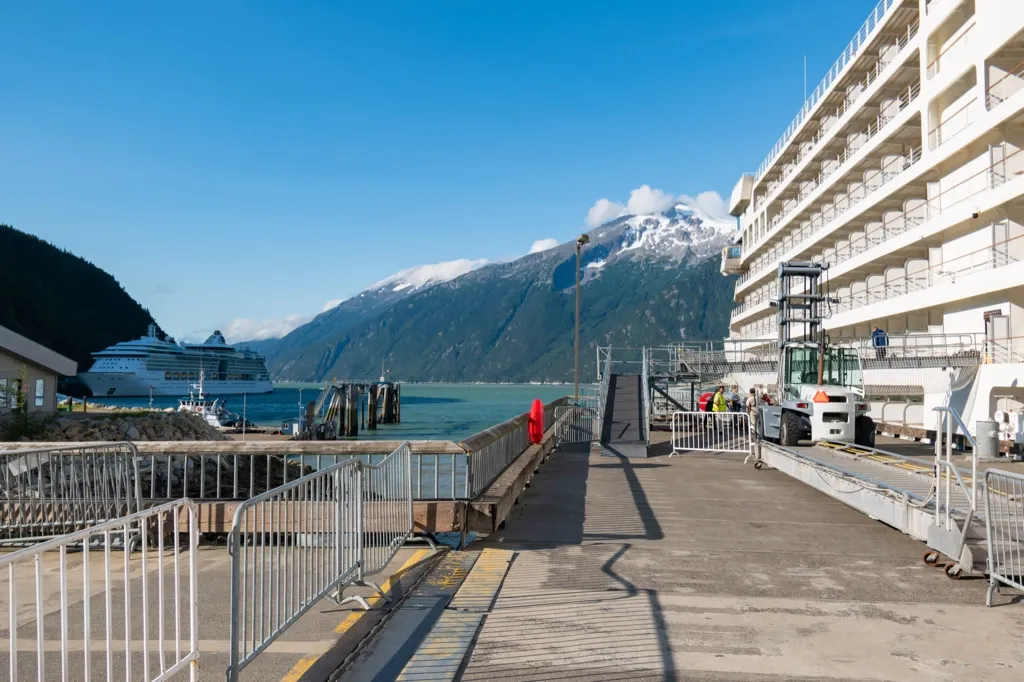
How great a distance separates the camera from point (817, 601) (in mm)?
6609

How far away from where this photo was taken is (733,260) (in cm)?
6475

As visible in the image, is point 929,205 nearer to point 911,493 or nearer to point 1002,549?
point 911,493

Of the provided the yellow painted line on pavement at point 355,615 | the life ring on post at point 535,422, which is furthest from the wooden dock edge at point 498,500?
the life ring on post at point 535,422

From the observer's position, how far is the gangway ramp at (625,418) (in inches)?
762

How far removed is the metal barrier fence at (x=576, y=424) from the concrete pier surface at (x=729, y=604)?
1347cm

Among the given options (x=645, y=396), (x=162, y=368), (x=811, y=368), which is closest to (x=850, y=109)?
(x=645, y=396)

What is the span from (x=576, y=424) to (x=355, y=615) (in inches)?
811

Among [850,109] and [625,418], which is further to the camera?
[850,109]

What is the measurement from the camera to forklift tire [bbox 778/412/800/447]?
17078mm

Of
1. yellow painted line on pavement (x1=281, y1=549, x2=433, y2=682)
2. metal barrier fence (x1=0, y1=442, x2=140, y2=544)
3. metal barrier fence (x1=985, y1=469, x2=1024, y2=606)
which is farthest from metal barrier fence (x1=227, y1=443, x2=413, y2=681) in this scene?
metal barrier fence (x1=985, y1=469, x2=1024, y2=606)

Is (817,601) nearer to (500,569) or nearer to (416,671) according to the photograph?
(500,569)

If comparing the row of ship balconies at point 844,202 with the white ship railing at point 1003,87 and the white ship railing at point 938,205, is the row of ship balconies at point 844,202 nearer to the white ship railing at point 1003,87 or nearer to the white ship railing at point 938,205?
the white ship railing at point 938,205

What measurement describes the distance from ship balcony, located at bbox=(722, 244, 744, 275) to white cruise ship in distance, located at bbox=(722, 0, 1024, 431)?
67.6 ft

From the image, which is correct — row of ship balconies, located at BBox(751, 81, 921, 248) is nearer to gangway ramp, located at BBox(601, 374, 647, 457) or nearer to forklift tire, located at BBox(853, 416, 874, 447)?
gangway ramp, located at BBox(601, 374, 647, 457)
